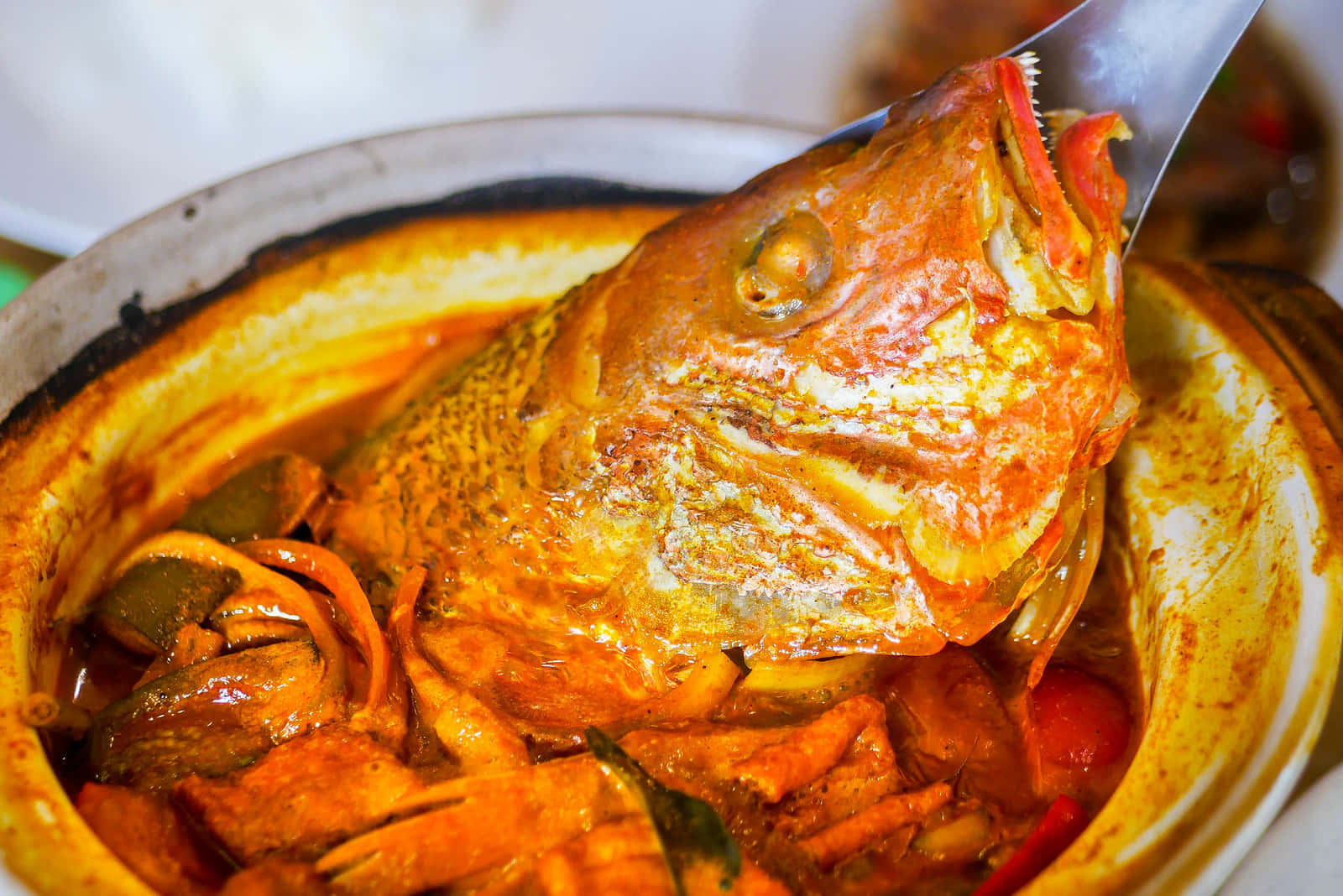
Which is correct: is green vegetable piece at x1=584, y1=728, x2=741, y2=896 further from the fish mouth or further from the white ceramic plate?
the fish mouth

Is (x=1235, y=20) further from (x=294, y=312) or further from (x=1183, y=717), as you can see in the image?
(x=294, y=312)

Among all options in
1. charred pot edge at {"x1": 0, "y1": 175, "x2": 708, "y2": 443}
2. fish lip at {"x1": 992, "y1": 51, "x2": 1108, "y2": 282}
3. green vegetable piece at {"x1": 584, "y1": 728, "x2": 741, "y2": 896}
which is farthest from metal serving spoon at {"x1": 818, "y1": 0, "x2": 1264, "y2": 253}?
green vegetable piece at {"x1": 584, "y1": 728, "x2": 741, "y2": 896}

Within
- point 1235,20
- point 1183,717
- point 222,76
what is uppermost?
point 222,76

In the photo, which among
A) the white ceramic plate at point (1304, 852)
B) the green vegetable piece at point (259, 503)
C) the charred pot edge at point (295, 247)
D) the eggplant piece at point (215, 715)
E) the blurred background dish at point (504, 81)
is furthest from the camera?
the blurred background dish at point (504, 81)

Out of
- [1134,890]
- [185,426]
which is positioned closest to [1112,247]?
[1134,890]

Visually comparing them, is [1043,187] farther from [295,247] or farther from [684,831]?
[295,247]

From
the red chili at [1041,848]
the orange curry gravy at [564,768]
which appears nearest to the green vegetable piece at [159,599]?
the orange curry gravy at [564,768]

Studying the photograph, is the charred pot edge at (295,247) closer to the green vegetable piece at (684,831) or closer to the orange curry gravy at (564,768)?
the orange curry gravy at (564,768)
